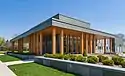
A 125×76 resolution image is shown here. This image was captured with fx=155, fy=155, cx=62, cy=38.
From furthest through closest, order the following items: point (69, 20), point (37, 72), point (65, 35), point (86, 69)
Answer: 1. point (65, 35)
2. point (69, 20)
3. point (37, 72)
4. point (86, 69)

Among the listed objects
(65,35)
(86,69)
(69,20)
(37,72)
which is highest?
(69,20)

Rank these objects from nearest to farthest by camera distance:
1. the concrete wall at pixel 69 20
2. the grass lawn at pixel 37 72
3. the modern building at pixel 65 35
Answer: the grass lawn at pixel 37 72
the modern building at pixel 65 35
the concrete wall at pixel 69 20

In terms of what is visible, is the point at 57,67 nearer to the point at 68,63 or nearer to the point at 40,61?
the point at 68,63

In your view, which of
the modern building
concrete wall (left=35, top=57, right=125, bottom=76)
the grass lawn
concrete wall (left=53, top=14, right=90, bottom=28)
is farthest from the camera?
A: concrete wall (left=53, top=14, right=90, bottom=28)

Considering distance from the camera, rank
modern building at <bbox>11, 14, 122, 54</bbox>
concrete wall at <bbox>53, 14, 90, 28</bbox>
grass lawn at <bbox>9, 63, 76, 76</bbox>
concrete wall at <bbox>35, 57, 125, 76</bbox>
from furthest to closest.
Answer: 1. concrete wall at <bbox>53, 14, 90, 28</bbox>
2. modern building at <bbox>11, 14, 122, 54</bbox>
3. grass lawn at <bbox>9, 63, 76, 76</bbox>
4. concrete wall at <bbox>35, 57, 125, 76</bbox>

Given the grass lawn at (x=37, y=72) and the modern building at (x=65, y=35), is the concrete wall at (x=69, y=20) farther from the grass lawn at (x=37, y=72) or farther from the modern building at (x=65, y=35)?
the grass lawn at (x=37, y=72)

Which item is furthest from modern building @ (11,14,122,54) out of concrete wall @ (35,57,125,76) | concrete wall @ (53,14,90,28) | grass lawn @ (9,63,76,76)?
grass lawn @ (9,63,76,76)

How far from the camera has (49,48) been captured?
3338 centimetres

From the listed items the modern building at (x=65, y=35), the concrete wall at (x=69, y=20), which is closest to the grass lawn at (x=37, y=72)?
the modern building at (x=65, y=35)

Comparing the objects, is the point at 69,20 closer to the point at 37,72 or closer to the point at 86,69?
the point at 37,72

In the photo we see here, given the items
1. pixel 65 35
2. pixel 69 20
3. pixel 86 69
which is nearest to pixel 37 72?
pixel 86 69

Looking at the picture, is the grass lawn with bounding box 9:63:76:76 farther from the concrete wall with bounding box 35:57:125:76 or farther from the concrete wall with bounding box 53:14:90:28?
the concrete wall with bounding box 53:14:90:28

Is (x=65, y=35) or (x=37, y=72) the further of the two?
(x=65, y=35)

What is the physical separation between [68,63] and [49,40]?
2266 centimetres
